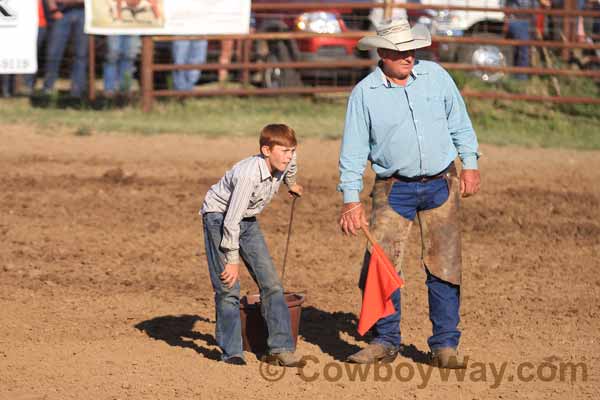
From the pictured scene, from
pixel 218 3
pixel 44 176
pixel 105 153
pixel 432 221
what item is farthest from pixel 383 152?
pixel 218 3

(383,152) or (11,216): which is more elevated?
(383,152)

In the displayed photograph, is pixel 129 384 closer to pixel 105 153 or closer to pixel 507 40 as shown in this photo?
pixel 105 153

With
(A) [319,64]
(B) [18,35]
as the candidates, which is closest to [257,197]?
(B) [18,35]

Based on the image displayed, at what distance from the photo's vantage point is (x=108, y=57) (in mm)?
15203

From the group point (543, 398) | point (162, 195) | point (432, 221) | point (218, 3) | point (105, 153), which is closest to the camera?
point (543, 398)

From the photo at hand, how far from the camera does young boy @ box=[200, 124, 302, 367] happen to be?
19.6ft

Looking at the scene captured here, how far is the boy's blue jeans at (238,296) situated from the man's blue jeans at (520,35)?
10646 mm

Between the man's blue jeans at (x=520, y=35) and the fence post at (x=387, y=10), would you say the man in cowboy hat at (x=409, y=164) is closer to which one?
the fence post at (x=387, y=10)

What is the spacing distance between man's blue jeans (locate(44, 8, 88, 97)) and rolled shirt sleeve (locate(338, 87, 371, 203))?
380 inches

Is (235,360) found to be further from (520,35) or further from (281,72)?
(520,35)

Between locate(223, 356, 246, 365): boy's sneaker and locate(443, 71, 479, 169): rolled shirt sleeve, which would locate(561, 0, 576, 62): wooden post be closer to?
locate(443, 71, 479, 169): rolled shirt sleeve

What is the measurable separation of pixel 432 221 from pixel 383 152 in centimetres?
48

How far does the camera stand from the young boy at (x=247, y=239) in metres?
5.97

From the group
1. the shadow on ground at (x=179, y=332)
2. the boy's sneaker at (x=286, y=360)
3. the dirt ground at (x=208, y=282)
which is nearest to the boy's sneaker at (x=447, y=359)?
the dirt ground at (x=208, y=282)
